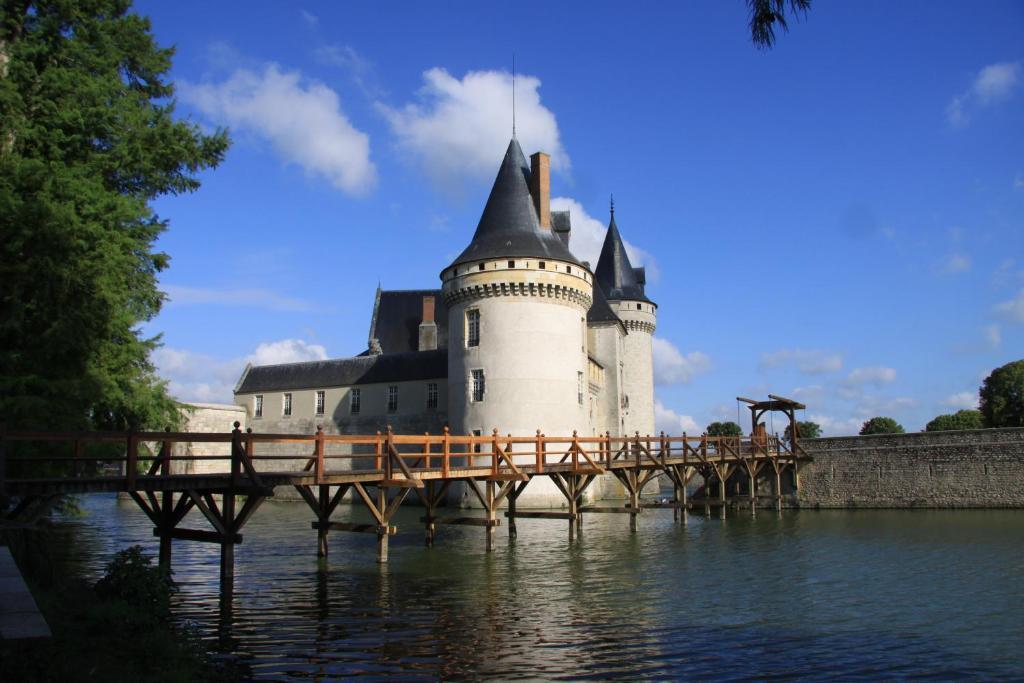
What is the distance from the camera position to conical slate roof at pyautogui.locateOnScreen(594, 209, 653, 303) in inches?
1935

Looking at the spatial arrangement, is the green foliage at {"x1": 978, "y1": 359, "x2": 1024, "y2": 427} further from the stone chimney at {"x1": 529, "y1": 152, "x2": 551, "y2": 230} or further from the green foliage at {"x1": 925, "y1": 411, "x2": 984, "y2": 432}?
the stone chimney at {"x1": 529, "y1": 152, "x2": 551, "y2": 230}

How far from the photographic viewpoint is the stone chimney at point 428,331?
45.0m

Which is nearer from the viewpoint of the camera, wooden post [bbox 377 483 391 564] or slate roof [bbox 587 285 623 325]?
wooden post [bbox 377 483 391 564]

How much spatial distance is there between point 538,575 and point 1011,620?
786 cm

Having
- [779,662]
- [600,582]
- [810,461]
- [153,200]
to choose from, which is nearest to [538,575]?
[600,582]

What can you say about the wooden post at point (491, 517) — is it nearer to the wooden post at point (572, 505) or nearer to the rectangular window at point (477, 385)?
the wooden post at point (572, 505)

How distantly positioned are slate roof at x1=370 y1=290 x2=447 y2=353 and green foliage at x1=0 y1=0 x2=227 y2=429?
94.4 ft

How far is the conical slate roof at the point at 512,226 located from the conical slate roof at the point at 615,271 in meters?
14.9

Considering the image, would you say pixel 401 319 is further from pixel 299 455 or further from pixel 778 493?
pixel 299 455

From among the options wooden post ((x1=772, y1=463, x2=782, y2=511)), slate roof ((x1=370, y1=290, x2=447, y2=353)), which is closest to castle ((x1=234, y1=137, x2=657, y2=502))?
slate roof ((x1=370, y1=290, x2=447, y2=353))

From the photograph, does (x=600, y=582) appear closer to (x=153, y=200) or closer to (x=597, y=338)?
(x=153, y=200)

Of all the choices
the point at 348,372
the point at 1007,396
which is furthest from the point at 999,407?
the point at 348,372

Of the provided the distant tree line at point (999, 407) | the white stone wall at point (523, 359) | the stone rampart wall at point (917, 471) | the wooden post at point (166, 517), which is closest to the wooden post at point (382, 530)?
the wooden post at point (166, 517)

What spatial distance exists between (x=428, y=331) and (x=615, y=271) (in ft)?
41.2
